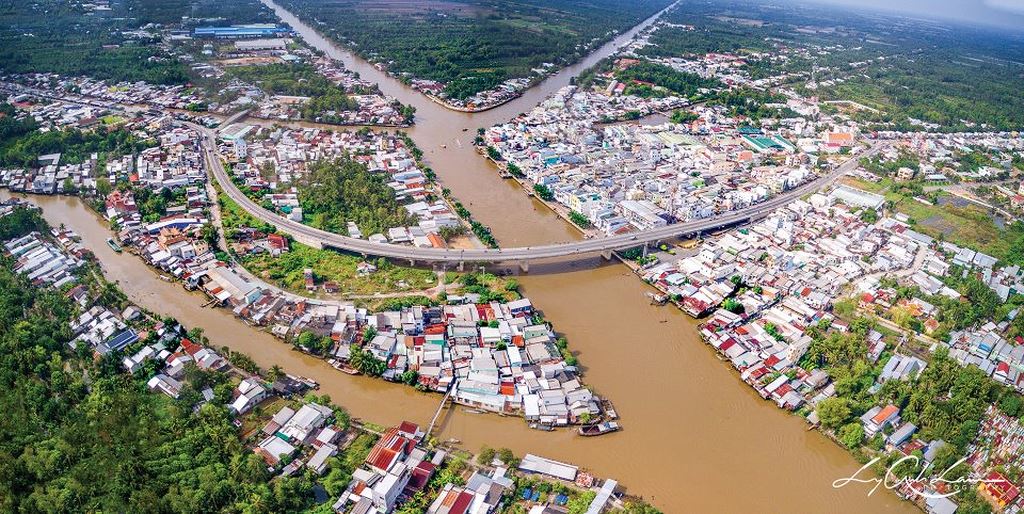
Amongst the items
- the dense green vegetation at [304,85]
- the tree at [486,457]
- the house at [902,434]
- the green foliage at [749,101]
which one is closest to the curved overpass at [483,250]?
the tree at [486,457]

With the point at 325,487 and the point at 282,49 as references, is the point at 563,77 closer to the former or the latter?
the point at 282,49

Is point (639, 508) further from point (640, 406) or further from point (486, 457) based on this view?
point (640, 406)

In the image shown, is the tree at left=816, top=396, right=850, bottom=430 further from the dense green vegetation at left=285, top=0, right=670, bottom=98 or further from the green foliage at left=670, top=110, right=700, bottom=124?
the dense green vegetation at left=285, top=0, right=670, bottom=98

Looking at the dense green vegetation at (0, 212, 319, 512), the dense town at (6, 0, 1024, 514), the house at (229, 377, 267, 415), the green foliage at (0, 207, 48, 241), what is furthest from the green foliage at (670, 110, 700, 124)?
the green foliage at (0, 207, 48, 241)

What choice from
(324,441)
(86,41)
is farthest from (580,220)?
(86,41)

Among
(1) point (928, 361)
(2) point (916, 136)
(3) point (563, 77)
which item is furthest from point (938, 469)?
A: (3) point (563, 77)

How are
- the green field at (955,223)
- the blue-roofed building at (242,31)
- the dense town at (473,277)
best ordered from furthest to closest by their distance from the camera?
the blue-roofed building at (242,31)
the green field at (955,223)
the dense town at (473,277)

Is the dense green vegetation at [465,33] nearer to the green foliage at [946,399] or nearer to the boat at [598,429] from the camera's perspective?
the boat at [598,429]
